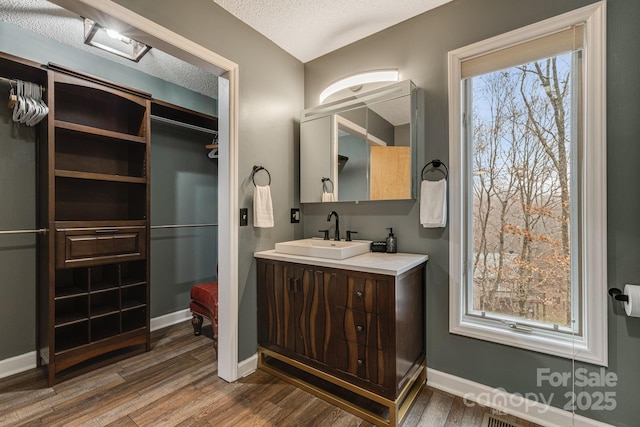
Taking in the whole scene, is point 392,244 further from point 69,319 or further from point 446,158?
point 69,319

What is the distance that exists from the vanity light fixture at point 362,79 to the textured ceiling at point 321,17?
0.34 metres

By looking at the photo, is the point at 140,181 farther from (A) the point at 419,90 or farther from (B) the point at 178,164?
(A) the point at 419,90

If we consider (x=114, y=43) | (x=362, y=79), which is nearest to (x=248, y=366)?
(x=362, y=79)

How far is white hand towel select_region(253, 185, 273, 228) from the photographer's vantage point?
2.11 meters

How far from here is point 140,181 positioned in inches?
94.8

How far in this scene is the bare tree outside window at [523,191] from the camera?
1.63m

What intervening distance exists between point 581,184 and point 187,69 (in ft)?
10.2

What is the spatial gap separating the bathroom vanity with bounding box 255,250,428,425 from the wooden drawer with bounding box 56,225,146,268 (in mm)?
1088

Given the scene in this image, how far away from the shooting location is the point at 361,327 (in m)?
1.65

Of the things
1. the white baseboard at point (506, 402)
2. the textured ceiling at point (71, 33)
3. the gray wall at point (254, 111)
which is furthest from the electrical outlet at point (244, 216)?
the white baseboard at point (506, 402)

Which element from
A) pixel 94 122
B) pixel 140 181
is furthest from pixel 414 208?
pixel 94 122

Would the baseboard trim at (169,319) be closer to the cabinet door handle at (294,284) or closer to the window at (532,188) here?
the cabinet door handle at (294,284)

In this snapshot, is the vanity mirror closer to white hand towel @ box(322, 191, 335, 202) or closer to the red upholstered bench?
white hand towel @ box(322, 191, 335, 202)

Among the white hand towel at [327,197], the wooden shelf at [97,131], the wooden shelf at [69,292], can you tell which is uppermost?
the wooden shelf at [97,131]
